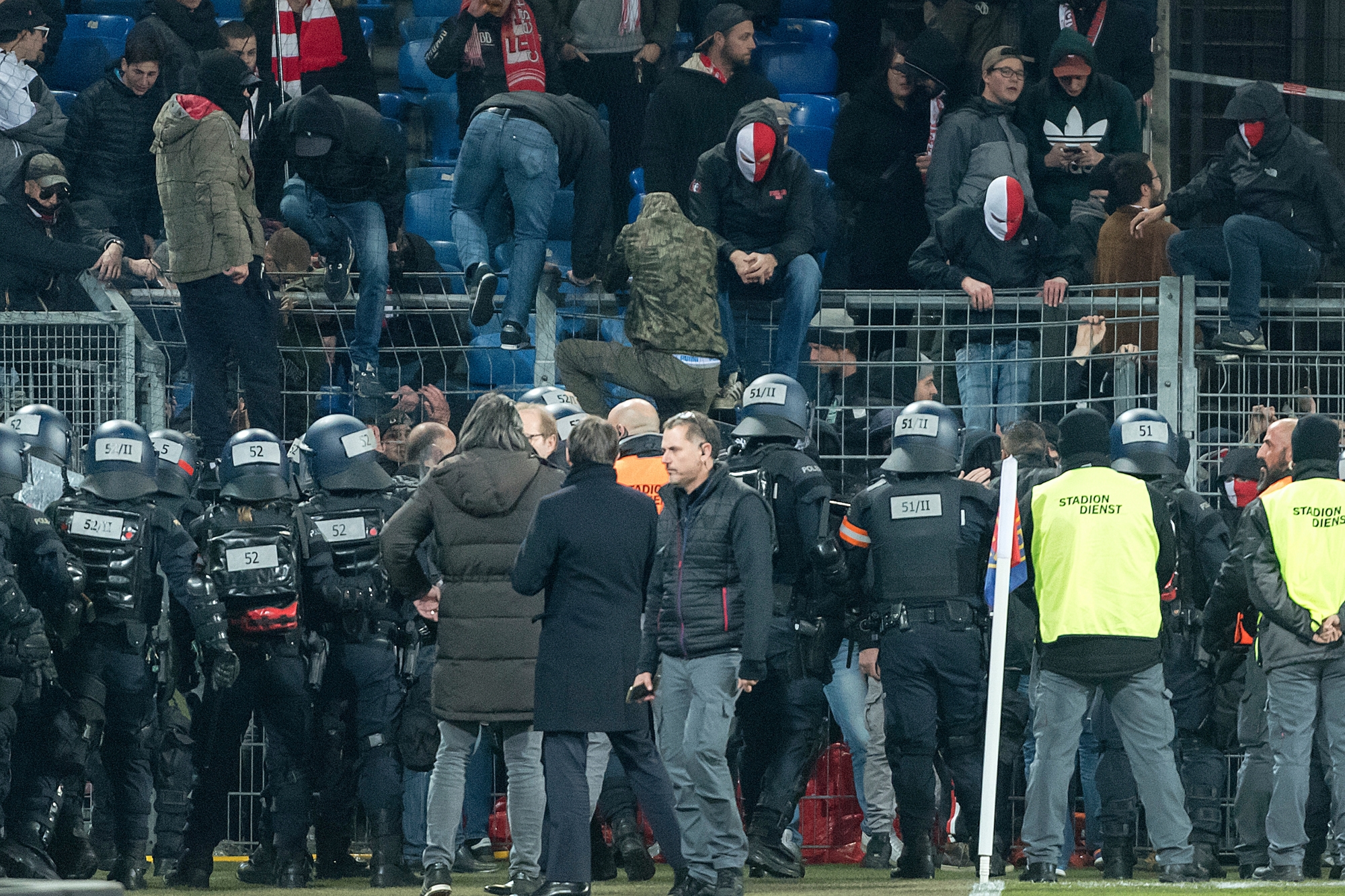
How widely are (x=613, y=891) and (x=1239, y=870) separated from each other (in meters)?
3.04

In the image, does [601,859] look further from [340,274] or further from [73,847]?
[340,274]

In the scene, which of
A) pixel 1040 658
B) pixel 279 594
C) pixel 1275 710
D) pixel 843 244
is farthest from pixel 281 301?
pixel 1275 710

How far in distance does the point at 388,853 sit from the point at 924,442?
120 inches

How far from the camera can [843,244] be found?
44.5 ft

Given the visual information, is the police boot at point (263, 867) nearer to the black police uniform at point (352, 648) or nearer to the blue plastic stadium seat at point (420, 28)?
the black police uniform at point (352, 648)

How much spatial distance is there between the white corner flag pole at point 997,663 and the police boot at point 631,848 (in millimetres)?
1593

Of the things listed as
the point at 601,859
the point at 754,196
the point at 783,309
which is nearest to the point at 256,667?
the point at 601,859

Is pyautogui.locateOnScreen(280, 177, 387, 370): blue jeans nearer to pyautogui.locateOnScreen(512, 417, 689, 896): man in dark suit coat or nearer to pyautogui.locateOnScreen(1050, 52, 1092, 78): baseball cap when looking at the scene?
pyautogui.locateOnScreen(512, 417, 689, 896): man in dark suit coat

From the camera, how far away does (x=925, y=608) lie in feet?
31.4

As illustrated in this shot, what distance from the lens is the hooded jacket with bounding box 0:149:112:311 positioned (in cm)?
1170

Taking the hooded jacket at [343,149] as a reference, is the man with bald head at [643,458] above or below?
below

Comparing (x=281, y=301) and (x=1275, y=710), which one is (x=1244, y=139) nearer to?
(x=1275, y=710)

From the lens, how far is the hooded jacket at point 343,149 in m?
11.7

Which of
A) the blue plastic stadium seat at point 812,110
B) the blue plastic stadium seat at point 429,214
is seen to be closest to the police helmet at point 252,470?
the blue plastic stadium seat at point 429,214
